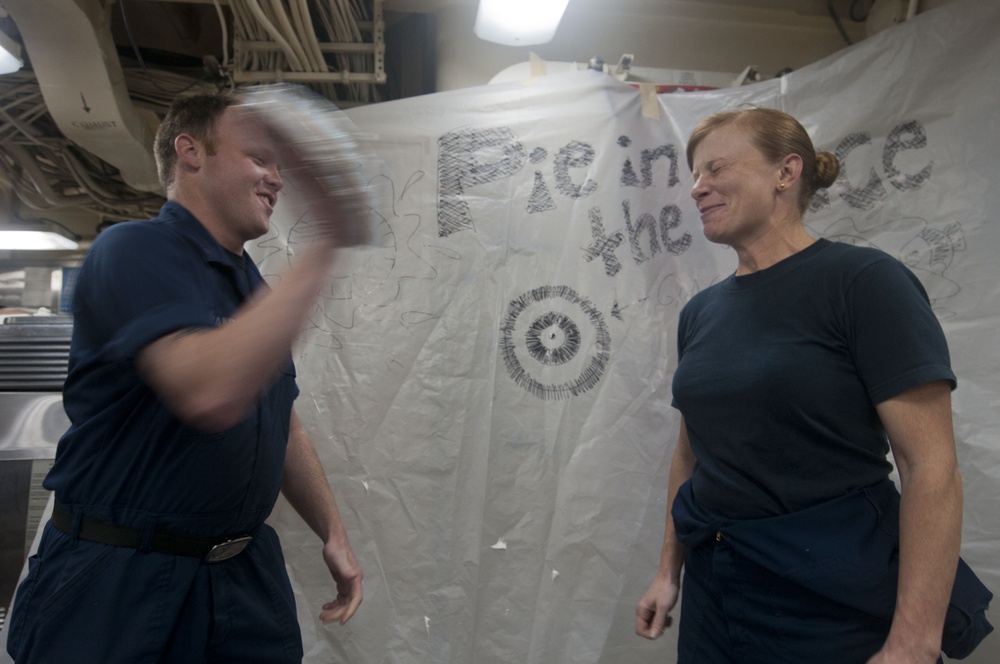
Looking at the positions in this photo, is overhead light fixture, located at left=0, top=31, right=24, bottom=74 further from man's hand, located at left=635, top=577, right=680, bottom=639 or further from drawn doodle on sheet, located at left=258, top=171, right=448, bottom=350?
man's hand, located at left=635, top=577, right=680, bottom=639

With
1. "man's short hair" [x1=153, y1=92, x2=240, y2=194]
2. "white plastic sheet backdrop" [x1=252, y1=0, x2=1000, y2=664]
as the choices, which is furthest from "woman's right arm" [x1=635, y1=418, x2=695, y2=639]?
"man's short hair" [x1=153, y1=92, x2=240, y2=194]

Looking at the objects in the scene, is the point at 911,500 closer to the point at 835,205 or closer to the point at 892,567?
the point at 892,567

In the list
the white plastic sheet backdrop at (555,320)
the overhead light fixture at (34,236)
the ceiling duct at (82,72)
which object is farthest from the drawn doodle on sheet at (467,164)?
the overhead light fixture at (34,236)

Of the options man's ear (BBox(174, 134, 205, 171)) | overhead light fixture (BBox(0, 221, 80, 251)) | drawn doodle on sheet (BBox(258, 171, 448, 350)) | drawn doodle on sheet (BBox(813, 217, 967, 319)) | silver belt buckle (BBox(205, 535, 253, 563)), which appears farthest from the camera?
overhead light fixture (BBox(0, 221, 80, 251))

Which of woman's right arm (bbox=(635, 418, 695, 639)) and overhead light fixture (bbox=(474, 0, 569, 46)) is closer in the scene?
woman's right arm (bbox=(635, 418, 695, 639))

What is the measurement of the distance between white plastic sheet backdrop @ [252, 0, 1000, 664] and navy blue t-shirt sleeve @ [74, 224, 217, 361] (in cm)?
60

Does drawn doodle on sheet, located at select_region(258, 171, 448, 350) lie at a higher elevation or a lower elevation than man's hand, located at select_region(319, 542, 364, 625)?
higher

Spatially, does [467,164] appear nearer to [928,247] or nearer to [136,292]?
[136,292]

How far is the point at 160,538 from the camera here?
75cm

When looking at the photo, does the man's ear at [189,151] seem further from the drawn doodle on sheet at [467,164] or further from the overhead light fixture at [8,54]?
the overhead light fixture at [8,54]

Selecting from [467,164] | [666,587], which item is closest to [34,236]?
[467,164]

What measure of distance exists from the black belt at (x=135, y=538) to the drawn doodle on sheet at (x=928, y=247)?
127cm

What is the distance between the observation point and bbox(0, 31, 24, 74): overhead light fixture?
1.36 m

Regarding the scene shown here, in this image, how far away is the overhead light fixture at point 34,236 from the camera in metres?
2.71
